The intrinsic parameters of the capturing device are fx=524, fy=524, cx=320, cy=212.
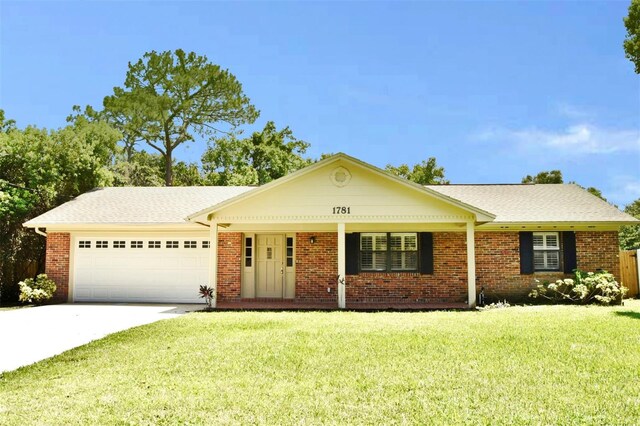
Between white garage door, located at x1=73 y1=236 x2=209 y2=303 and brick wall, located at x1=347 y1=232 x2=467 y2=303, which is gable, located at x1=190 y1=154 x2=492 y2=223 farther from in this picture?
white garage door, located at x1=73 y1=236 x2=209 y2=303

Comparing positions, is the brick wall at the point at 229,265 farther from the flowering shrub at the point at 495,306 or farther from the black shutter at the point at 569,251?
the black shutter at the point at 569,251

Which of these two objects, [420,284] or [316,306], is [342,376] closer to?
[316,306]

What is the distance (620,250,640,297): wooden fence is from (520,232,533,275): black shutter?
4605 mm

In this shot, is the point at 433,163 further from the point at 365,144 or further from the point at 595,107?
the point at 595,107

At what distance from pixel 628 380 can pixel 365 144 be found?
30921 mm

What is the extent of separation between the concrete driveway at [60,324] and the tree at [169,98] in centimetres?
1747

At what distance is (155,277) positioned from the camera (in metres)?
16.8

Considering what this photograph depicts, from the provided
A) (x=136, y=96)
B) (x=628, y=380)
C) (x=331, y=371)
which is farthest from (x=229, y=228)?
(x=136, y=96)

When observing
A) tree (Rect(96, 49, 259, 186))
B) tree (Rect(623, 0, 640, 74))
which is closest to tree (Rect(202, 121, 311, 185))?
tree (Rect(96, 49, 259, 186))

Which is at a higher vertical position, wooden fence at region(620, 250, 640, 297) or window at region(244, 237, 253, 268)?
window at region(244, 237, 253, 268)

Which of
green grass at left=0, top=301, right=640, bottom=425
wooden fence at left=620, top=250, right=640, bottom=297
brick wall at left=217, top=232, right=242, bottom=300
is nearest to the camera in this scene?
green grass at left=0, top=301, right=640, bottom=425

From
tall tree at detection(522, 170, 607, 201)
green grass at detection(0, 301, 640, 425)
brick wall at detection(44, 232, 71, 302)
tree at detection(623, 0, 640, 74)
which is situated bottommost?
green grass at detection(0, 301, 640, 425)

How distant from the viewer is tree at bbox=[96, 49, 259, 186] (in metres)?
30.9

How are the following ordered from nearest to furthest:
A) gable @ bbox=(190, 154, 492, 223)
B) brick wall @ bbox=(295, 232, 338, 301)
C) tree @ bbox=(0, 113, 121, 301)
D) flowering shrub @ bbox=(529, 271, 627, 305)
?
gable @ bbox=(190, 154, 492, 223), flowering shrub @ bbox=(529, 271, 627, 305), brick wall @ bbox=(295, 232, 338, 301), tree @ bbox=(0, 113, 121, 301)
